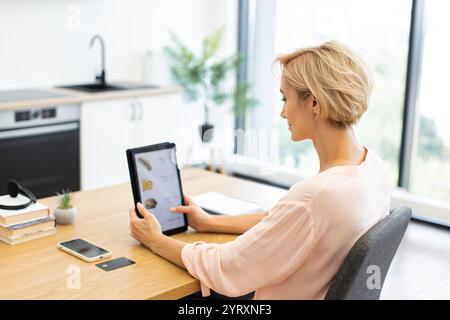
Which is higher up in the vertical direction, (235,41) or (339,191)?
(235,41)

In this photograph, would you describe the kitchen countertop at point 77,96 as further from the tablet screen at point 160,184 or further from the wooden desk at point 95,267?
the tablet screen at point 160,184

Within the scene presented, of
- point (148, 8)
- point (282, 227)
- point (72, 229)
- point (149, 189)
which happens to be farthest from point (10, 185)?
point (148, 8)

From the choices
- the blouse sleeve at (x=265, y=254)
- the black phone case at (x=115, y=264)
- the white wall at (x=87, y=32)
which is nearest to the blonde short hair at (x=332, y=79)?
the blouse sleeve at (x=265, y=254)

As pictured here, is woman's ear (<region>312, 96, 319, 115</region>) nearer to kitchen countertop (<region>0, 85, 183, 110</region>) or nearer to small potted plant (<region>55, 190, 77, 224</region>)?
small potted plant (<region>55, 190, 77, 224</region>)

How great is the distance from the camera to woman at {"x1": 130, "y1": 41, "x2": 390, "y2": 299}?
Answer: 1569mm

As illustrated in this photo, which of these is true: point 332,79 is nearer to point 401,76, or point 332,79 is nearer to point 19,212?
point 19,212

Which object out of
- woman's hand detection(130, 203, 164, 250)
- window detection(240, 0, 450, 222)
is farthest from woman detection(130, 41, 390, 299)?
window detection(240, 0, 450, 222)

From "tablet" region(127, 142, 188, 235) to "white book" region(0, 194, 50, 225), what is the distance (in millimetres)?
305

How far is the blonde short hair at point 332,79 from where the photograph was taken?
5.31ft

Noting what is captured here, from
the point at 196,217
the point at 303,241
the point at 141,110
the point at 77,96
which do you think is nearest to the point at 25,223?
the point at 196,217

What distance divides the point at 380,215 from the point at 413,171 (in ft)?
10.1

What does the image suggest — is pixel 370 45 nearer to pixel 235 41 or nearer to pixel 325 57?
pixel 235 41

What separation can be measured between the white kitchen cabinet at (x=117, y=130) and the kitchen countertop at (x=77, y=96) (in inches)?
1.6

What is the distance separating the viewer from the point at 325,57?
5.36ft
